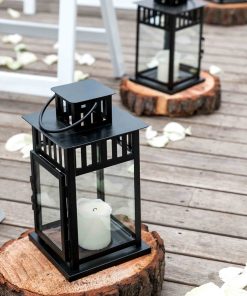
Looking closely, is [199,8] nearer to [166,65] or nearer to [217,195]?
[166,65]

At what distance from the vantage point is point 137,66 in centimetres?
280

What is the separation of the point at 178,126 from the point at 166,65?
0.86 feet

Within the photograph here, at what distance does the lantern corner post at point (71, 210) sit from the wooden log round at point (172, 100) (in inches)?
47.5

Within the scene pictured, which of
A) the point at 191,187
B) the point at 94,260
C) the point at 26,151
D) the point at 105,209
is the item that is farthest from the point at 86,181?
the point at 26,151

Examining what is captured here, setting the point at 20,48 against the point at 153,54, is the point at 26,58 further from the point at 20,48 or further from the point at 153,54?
the point at 153,54

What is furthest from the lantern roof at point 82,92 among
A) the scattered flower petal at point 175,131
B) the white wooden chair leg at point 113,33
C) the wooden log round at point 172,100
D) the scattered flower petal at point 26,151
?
the white wooden chair leg at point 113,33

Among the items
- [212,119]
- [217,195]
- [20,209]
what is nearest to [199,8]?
[212,119]

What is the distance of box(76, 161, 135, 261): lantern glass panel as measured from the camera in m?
1.57

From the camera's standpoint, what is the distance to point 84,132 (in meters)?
1.51

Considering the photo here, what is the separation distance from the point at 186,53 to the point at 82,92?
1.28 meters

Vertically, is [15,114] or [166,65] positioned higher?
[166,65]

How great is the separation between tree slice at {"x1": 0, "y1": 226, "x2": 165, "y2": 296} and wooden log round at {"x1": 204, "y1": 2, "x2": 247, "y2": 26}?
7.70 ft

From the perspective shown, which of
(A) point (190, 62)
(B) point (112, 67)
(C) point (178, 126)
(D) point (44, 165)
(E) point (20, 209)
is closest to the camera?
(D) point (44, 165)

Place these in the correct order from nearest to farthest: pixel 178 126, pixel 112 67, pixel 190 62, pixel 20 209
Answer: pixel 20 209 < pixel 178 126 < pixel 190 62 < pixel 112 67
